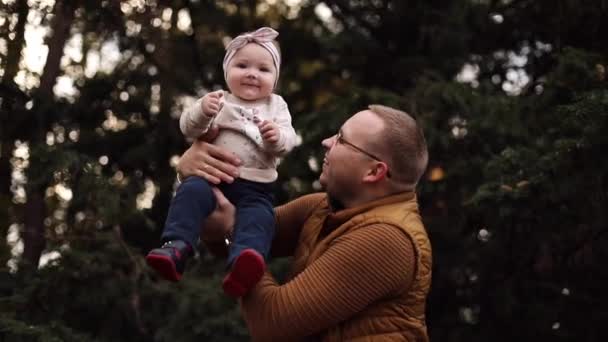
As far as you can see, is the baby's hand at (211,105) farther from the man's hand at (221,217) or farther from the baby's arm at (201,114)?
the man's hand at (221,217)

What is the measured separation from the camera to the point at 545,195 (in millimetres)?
3947

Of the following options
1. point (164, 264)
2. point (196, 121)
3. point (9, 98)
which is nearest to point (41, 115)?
point (9, 98)

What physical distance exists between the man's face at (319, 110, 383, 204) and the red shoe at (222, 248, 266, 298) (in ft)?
1.42

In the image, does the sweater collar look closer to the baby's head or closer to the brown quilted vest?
the brown quilted vest

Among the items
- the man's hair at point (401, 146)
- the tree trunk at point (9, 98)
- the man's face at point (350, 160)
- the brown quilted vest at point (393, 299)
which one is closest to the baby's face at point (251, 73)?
the man's face at point (350, 160)

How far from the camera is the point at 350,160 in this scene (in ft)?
9.39

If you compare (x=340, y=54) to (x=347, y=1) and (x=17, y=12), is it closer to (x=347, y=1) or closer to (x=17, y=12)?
(x=347, y=1)

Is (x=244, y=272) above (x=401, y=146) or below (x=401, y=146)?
below

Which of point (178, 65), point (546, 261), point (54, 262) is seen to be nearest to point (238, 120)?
point (54, 262)

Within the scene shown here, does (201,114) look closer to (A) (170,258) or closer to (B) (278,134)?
(B) (278,134)

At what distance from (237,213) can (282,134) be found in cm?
33

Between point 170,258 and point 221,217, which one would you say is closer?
point 170,258

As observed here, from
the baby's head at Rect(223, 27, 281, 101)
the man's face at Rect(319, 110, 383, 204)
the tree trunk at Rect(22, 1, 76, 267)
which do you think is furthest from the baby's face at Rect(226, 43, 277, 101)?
the tree trunk at Rect(22, 1, 76, 267)

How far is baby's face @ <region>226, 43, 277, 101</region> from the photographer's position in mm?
2924
